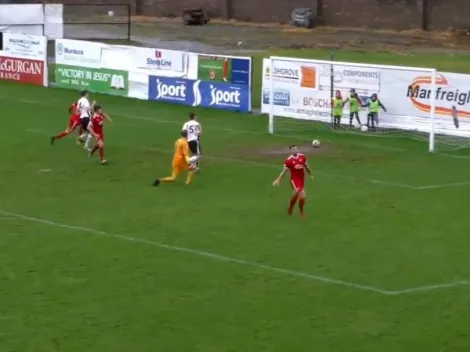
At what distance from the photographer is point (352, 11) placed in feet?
255

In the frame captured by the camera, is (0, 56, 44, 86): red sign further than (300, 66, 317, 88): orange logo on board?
Yes

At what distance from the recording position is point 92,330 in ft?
56.8

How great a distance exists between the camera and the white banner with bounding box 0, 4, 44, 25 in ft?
192

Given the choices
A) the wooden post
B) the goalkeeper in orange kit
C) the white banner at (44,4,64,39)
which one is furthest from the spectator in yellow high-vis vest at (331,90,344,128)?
the wooden post

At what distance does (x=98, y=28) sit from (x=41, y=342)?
62717 mm

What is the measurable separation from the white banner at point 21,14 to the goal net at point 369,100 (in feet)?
72.1

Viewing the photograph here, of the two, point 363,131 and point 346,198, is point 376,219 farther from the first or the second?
point 363,131

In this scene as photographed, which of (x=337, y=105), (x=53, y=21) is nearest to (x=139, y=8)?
(x=53, y=21)

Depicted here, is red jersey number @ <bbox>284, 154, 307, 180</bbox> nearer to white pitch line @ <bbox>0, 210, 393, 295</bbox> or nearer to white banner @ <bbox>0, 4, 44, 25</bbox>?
white pitch line @ <bbox>0, 210, 393, 295</bbox>

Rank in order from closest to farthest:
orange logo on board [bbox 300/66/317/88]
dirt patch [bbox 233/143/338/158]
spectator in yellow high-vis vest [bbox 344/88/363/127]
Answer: dirt patch [bbox 233/143/338/158] → spectator in yellow high-vis vest [bbox 344/88/363/127] → orange logo on board [bbox 300/66/317/88]

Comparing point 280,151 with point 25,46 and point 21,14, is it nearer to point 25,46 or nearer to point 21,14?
point 25,46

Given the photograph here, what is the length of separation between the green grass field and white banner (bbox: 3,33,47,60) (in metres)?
14.3

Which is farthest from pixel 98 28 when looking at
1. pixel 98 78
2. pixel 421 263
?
pixel 421 263

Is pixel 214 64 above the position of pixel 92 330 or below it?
above
